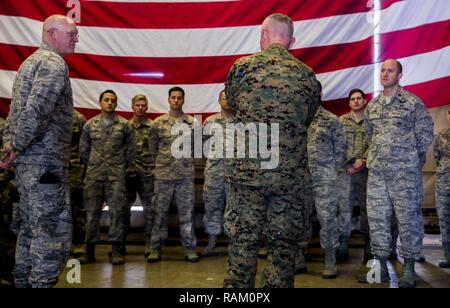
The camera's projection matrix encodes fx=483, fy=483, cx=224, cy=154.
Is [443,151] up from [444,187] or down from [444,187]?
up

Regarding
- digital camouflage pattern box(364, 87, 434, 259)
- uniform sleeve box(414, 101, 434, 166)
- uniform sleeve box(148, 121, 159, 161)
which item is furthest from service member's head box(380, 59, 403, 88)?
uniform sleeve box(148, 121, 159, 161)

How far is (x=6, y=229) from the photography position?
3.32 meters

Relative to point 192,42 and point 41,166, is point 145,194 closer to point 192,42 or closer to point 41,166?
point 192,42

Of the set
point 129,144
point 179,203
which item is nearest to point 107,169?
point 129,144

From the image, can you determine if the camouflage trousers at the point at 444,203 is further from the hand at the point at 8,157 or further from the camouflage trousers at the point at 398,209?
the hand at the point at 8,157

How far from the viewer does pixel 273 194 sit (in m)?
2.43

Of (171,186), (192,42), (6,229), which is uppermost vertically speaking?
(192,42)

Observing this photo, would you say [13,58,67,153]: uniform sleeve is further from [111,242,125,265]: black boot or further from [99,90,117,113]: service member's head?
[111,242,125,265]: black boot

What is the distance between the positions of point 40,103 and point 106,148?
2182mm

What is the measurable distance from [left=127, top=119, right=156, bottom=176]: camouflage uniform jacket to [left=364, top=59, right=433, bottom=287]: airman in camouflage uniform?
2630 mm

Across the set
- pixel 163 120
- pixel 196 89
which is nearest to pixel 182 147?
pixel 163 120

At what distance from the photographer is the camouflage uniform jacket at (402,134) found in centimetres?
371

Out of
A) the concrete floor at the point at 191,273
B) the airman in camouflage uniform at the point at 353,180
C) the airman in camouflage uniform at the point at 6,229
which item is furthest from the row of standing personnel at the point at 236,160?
the airman in camouflage uniform at the point at 353,180

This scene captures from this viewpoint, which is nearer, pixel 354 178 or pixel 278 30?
pixel 278 30
